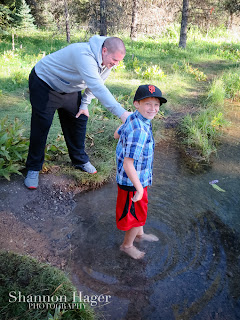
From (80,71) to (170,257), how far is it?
1.94 m

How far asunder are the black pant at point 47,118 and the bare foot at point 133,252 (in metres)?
1.34

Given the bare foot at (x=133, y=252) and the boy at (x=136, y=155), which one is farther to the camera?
the bare foot at (x=133, y=252)

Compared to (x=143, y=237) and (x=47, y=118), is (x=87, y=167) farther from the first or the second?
(x=143, y=237)

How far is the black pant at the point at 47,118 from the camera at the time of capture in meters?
3.04

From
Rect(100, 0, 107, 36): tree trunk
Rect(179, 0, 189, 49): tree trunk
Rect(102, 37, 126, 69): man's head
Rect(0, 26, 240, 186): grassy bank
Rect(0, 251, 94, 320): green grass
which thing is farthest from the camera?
Rect(179, 0, 189, 49): tree trunk

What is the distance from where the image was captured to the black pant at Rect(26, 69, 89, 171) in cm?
304

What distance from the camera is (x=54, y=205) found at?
10.9 feet

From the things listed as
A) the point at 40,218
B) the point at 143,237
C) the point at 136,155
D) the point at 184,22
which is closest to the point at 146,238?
the point at 143,237

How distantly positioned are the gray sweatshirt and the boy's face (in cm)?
46

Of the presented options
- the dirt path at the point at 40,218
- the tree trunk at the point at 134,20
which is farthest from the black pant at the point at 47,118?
the tree trunk at the point at 134,20

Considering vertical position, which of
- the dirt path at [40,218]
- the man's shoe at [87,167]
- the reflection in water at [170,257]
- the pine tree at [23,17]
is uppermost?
the pine tree at [23,17]

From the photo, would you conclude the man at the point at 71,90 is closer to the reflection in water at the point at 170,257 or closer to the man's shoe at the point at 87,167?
the man's shoe at the point at 87,167

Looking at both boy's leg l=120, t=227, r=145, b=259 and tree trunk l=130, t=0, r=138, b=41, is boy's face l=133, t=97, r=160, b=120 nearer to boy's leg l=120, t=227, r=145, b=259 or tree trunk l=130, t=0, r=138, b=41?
boy's leg l=120, t=227, r=145, b=259

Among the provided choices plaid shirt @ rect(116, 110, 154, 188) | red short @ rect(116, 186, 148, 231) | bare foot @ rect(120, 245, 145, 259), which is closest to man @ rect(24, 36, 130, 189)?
plaid shirt @ rect(116, 110, 154, 188)
